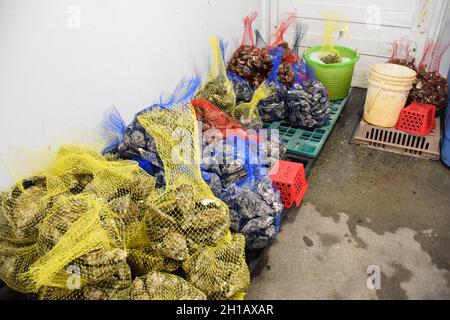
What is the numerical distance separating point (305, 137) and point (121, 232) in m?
1.71

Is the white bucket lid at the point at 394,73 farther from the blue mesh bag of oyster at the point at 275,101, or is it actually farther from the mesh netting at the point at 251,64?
the mesh netting at the point at 251,64

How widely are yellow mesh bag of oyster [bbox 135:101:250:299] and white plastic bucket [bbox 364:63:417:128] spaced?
5.02ft

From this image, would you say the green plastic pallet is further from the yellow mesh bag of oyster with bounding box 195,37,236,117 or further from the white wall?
the white wall

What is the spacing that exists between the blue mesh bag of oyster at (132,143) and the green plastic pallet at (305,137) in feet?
3.07

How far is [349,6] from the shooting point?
337cm

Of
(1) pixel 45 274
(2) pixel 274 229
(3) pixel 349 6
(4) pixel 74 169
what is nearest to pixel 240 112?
(2) pixel 274 229

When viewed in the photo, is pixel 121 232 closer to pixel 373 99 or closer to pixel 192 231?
pixel 192 231

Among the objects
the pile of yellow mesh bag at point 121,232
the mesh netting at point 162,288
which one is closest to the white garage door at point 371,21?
the pile of yellow mesh bag at point 121,232

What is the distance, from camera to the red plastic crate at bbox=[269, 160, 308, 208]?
2232 millimetres

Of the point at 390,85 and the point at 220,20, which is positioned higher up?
the point at 220,20

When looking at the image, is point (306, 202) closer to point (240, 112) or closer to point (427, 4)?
point (240, 112)

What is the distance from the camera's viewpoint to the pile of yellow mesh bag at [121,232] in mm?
1435
